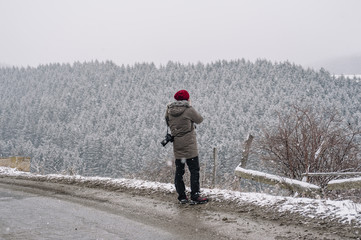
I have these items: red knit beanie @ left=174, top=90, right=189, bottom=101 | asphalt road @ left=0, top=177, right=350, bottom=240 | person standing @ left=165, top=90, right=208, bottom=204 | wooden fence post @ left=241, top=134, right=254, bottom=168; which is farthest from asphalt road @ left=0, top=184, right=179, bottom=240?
wooden fence post @ left=241, top=134, right=254, bottom=168

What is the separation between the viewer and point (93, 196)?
6879 mm

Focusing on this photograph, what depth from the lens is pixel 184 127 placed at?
5.81 m

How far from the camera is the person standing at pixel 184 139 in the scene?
5.75 meters

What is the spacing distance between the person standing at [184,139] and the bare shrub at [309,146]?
20.4 ft

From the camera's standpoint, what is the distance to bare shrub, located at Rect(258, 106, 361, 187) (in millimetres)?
11219

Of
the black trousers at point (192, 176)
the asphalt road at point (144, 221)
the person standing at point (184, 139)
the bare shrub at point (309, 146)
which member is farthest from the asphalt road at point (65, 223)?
the bare shrub at point (309, 146)

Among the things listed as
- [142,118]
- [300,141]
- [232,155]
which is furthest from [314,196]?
[142,118]

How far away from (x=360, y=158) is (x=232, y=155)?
58391 millimetres

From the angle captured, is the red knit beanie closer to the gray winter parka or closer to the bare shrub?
the gray winter parka

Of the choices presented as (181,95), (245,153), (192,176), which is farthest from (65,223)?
(245,153)

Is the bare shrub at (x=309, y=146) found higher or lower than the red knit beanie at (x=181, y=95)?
lower

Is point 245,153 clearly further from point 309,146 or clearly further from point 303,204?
point 303,204

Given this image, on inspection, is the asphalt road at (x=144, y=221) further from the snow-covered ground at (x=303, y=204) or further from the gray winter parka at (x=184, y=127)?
the gray winter parka at (x=184, y=127)

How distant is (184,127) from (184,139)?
8.3 inches
